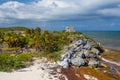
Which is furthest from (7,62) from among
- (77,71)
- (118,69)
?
(118,69)

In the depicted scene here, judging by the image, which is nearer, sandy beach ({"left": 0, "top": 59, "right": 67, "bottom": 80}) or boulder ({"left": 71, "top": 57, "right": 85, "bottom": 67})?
sandy beach ({"left": 0, "top": 59, "right": 67, "bottom": 80})

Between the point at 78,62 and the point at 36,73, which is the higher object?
the point at 78,62

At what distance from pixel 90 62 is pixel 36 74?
47.0 feet

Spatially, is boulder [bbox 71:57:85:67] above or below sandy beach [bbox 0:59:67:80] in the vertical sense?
above

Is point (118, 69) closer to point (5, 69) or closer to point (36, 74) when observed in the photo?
point (36, 74)

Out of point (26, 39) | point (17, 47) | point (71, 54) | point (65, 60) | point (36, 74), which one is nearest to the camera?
point (36, 74)

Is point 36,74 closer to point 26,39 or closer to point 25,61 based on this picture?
point 25,61

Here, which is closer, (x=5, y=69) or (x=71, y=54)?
(x=5, y=69)

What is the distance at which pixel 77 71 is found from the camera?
1729 inches

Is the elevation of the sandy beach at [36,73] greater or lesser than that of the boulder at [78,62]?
lesser

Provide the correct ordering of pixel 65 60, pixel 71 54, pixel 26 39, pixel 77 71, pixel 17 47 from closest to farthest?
1. pixel 77 71
2. pixel 65 60
3. pixel 71 54
4. pixel 17 47
5. pixel 26 39

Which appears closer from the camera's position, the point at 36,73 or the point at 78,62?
the point at 36,73

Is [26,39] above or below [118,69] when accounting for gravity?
above

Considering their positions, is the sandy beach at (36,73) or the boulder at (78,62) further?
the boulder at (78,62)
